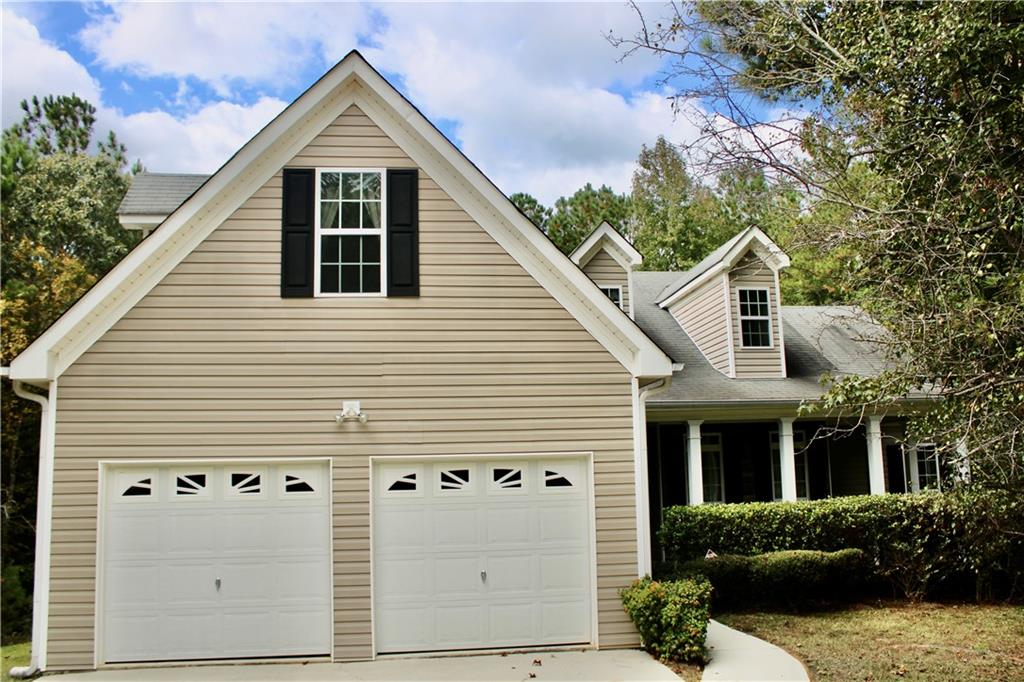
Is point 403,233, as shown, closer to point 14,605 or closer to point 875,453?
point 14,605

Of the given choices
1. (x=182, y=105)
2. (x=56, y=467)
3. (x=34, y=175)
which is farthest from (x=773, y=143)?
(x=182, y=105)

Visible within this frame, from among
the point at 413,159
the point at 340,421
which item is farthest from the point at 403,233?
the point at 340,421

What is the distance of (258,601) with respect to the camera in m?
9.62

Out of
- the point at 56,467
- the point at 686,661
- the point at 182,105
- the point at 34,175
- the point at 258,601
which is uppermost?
the point at 182,105

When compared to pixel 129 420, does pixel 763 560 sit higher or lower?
lower

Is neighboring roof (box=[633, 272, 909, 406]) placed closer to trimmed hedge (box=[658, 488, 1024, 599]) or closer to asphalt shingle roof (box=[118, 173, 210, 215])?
trimmed hedge (box=[658, 488, 1024, 599])

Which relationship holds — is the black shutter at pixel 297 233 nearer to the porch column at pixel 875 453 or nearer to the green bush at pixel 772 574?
the green bush at pixel 772 574

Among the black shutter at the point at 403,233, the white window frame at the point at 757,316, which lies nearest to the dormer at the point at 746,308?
the white window frame at the point at 757,316

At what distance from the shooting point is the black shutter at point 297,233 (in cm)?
1002

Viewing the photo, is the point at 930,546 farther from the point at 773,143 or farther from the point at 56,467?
the point at 56,467

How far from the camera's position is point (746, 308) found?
17.5 metres

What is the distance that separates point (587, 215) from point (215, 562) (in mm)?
31972

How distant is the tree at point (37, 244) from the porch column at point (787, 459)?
1394 centimetres

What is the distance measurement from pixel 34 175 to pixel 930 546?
27.5m
